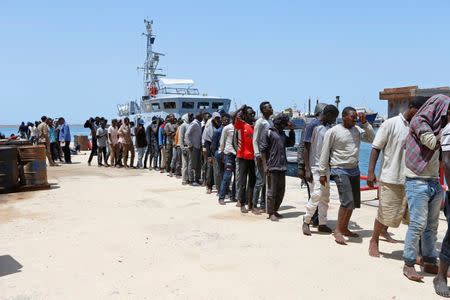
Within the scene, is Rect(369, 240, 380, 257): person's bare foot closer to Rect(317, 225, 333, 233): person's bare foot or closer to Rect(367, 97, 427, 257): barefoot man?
Rect(367, 97, 427, 257): barefoot man

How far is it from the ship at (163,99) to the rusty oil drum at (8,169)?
549 inches

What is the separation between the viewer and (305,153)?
5352mm

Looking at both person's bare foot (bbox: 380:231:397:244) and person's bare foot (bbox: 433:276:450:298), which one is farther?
person's bare foot (bbox: 380:231:397:244)

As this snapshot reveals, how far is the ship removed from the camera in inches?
962

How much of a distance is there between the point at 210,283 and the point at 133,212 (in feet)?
10.6

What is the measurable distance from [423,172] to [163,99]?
2216 cm

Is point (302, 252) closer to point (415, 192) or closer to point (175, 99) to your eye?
point (415, 192)

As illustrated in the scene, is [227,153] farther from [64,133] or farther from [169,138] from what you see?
[64,133]

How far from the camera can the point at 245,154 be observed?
6.43m

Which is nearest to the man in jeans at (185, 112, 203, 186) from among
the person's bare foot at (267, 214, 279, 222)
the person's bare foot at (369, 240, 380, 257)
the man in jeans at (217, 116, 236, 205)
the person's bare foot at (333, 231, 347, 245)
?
the man in jeans at (217, 116, 236, 205)

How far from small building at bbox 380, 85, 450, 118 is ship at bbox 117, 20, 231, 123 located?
14.1m

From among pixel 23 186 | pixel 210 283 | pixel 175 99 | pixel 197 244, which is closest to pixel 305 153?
pixel 197 244

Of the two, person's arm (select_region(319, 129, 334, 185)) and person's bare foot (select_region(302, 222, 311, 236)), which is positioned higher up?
person's arm (select_region(319, 129, 334, 185))

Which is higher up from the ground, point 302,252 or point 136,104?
point 136,104
